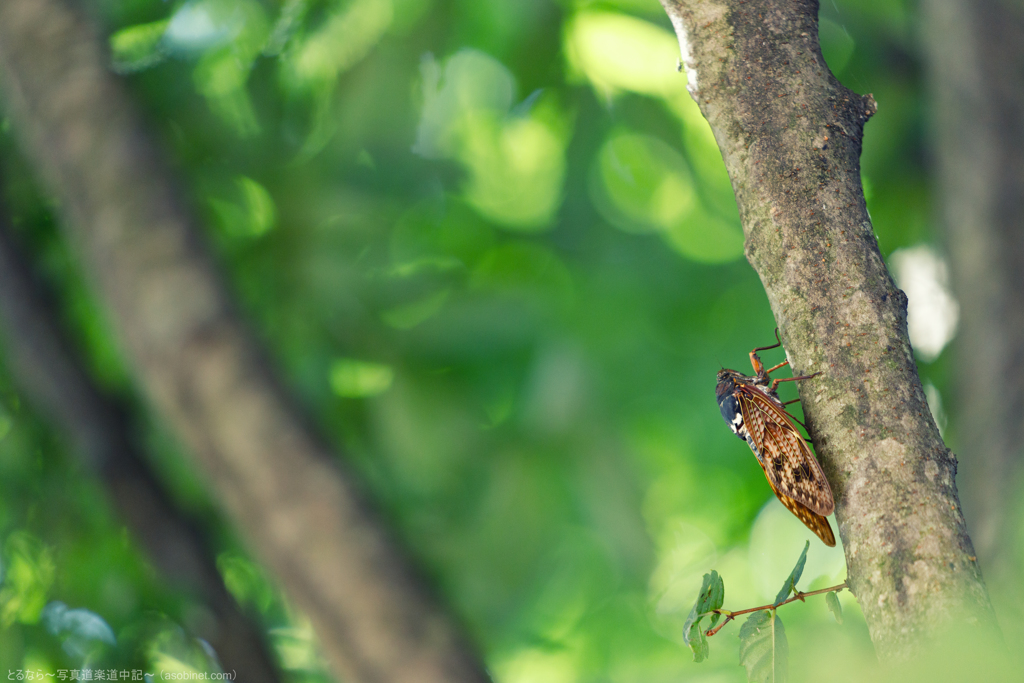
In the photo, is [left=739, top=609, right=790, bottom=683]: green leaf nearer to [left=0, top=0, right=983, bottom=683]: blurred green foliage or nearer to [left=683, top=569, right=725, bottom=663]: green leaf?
[left=683, top=569, right=725, bottom=663]: green leaf

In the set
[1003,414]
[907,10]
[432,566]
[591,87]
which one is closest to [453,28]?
[591,87]

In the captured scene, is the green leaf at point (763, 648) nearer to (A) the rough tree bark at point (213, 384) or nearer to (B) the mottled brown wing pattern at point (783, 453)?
(B) the mottled brown wing pattern at point (783, 453)

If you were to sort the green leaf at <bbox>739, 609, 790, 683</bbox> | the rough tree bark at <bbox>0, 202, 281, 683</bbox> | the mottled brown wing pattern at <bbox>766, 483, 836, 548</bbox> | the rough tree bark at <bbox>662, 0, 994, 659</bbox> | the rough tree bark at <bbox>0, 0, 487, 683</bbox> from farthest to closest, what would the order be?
the rough tree bark at <bbox>0, 202, 281, 683</bbox>, the rough tree bark at <bbox>0, 0, 487, 683</bbox>, the mottled brown wing pattern at <bbox>766, 483, 836, 548</bbox>, the green leaf at <bbox>739, 609, 790, 683</bbox>, the rough tree bark at <bbox>662, 0, 994, 659</bbox>

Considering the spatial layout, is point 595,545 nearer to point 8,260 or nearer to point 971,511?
point 971,511

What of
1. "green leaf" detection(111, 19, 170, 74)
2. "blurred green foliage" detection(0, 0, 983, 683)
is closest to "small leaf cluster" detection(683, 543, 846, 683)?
"blurred green foliage" detection(0, 0, 983, 683)

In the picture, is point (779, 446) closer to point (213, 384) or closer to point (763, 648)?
point (763, 648)

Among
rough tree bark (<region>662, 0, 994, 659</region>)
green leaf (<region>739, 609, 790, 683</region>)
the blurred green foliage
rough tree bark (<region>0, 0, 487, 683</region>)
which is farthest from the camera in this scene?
the blurred green foliage

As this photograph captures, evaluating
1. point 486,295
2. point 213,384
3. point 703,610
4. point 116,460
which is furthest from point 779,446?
point 116,460
